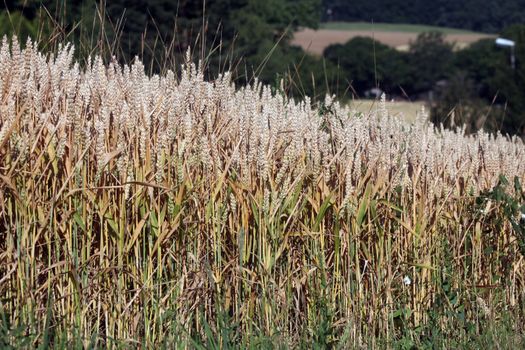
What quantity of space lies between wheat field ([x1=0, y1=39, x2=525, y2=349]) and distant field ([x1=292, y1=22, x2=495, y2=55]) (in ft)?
236

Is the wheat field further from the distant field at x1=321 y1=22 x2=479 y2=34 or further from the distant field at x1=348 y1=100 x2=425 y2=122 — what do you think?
the distant field at x1=321 y1=22 x2=479 y2=34

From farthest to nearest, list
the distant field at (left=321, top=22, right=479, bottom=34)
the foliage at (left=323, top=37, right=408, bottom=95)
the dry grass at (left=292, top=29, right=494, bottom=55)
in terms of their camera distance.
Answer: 1. the distant field at (left=321, top=22, right=479, bottom=34)
2. the dry grass at (left=292, top=29, right=494, bottom=55)
3. the foliage at (left=323, top=37, right=408, bottom=95)

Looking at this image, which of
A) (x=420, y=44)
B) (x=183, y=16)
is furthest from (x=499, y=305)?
(x=420, y=44)

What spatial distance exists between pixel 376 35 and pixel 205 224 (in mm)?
91804

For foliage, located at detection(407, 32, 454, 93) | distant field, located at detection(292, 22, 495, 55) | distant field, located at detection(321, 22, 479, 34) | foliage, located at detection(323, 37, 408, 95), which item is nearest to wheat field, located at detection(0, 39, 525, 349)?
foliage, located at detection(323, 37, 408, 95)

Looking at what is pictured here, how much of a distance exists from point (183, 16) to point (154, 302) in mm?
40613

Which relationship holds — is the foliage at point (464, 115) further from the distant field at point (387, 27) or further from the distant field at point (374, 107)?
the distant field at point (387, 27)

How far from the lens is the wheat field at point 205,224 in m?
3.81

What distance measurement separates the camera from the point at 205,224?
4172 millimetres

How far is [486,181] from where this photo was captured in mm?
5922

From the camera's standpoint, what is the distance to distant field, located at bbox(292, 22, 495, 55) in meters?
82.7

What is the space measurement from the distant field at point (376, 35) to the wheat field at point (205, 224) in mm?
71857

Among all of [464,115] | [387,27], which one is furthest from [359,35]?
[464,115]

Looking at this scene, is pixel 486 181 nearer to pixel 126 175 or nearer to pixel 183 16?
pixel 126 175
